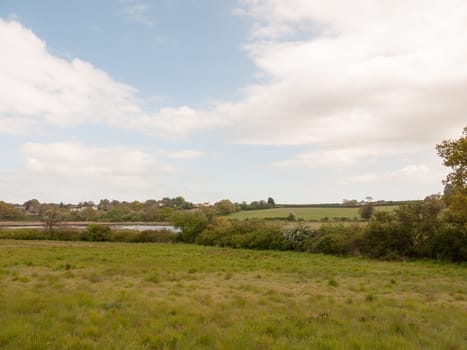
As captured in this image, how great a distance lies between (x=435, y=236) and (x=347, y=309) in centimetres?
2325

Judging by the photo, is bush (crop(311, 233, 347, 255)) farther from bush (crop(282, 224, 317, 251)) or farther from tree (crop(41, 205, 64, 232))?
tree (crop(41, 205, 64, 232))

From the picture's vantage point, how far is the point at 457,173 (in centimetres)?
2128

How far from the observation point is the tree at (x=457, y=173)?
20.7m

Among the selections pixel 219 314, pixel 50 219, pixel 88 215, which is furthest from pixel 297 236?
pixel 88 215

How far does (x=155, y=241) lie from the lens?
52281mm

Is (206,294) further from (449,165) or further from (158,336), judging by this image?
(449,165)

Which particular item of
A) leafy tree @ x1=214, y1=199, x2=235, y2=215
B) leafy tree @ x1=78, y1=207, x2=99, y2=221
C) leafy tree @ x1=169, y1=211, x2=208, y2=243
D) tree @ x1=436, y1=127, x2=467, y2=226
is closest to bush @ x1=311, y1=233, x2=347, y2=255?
tree @ x1=436, y1=127, x2=467, y2=226

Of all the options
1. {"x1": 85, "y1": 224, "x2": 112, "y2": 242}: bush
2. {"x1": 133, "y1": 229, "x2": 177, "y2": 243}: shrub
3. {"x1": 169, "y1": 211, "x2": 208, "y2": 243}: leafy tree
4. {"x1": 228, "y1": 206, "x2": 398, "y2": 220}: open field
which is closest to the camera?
{"x1": 169, "y1": 211, "x2": 208, "y2": 243}: leafy tree

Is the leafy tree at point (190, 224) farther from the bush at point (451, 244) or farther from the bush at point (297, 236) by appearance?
the bush at point (451, 244)

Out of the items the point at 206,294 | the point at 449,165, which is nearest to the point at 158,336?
the point at 206,294

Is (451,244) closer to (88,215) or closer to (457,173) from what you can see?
(457,173)

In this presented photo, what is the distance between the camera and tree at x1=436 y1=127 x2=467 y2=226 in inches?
814

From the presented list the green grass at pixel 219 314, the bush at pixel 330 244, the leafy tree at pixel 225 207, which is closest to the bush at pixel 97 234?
the leafy tree at pixel 225 207

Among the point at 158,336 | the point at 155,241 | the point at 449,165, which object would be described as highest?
the point at 449,165
